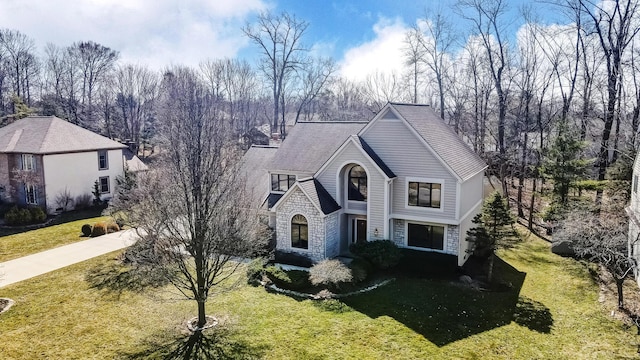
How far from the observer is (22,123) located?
109 feet

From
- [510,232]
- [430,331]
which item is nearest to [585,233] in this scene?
[510,232]

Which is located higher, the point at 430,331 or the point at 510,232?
the point at 510,232

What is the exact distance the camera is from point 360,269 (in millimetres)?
18094

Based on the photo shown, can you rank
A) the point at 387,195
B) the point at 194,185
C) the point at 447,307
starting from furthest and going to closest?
1. the point at 387,195
2. the point at 447,307
3. the point at 194,185

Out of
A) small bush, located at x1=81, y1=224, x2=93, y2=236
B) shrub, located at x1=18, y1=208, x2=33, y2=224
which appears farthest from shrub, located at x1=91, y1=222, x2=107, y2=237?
shrub, located at x1=18, y1=208, x2=33, y2=224

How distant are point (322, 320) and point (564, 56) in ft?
100

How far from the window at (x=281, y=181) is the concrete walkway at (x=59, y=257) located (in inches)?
333

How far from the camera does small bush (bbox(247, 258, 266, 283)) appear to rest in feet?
59.6

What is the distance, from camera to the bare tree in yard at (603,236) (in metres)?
15.8

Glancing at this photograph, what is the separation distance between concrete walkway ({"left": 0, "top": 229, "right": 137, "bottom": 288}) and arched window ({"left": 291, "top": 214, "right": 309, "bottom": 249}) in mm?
9294

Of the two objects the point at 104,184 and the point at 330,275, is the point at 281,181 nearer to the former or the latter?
the point at 330,275

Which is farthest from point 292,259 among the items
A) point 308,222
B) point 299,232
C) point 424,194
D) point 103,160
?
point 103,160

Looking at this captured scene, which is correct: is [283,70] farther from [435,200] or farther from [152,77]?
[435,200]

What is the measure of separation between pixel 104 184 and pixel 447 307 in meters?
30.3
